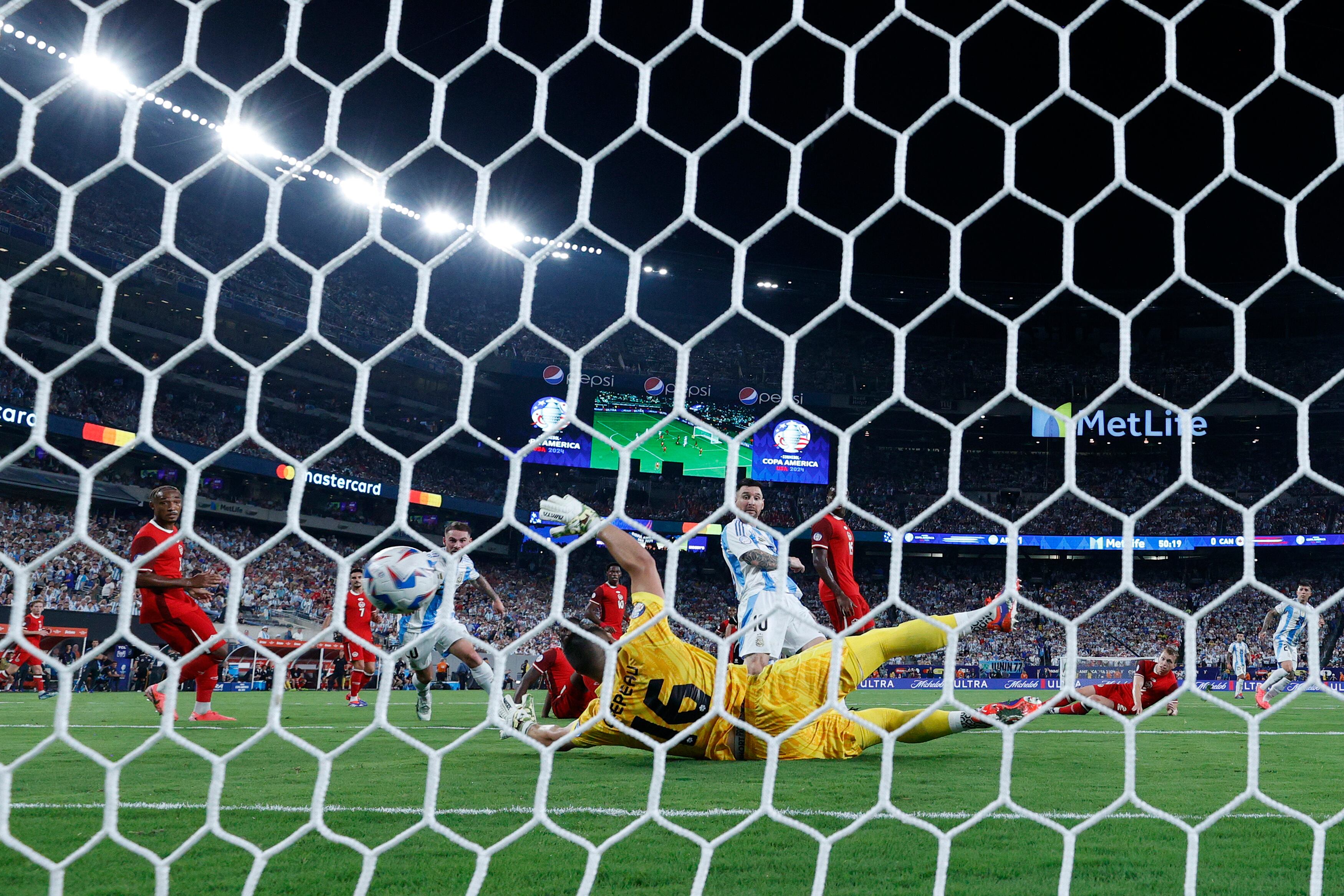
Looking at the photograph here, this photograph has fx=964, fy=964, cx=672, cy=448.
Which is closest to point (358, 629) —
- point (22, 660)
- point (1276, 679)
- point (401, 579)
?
point (22, 660)

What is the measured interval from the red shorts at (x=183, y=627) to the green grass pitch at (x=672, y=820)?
1.00 m

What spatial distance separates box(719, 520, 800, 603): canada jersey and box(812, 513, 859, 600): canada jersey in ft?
1.48

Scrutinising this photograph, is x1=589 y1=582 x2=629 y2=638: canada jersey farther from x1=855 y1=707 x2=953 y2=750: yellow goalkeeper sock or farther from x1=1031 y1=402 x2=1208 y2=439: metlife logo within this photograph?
x1=1031 y1=402 x2=1208 y2=439: metlife logo

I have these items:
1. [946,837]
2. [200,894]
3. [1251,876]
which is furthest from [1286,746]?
[200,894]

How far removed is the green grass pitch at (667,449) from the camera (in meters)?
25.3

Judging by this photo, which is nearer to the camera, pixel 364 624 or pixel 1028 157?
pixel 364 624

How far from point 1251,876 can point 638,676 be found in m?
2.06

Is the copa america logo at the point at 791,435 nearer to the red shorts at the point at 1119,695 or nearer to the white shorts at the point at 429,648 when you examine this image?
the red shorts at the point at 1119,695

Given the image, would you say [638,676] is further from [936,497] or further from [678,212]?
[936,497]

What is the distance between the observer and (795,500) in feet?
96.0

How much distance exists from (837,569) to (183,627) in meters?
4.25

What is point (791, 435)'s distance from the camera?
26.1 metres

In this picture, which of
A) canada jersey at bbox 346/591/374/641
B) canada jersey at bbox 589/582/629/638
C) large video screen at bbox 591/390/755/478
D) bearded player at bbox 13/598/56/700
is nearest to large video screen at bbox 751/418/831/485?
large video screen at bbox 591/390/755/478

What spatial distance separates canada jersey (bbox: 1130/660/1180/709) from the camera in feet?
26.2
